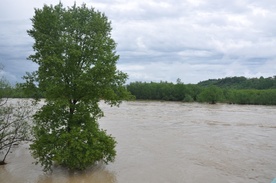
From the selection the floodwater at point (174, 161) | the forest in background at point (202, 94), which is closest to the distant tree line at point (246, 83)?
the forest in background at point (202, 94)

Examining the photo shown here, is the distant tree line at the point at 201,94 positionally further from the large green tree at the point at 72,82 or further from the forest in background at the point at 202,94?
the large green tree at the point at 72,82

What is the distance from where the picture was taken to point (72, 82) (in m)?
15.6

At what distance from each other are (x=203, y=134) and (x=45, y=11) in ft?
75.0

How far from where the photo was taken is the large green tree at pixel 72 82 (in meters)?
15.2

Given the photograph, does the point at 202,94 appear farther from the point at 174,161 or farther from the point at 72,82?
the point at 72,82

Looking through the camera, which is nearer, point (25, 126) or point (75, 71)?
point (75, 71)

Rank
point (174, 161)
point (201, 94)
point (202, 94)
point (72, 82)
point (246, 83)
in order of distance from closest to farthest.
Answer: point (72, 82)
point (174, 161)
point (202, 94)
point (201, 94)
point (246, 83)

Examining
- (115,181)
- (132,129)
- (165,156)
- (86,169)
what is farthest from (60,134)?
(132,129)

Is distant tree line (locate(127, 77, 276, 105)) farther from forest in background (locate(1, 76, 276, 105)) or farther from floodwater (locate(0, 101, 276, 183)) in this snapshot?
floodwater (locate(0, 101, 276, 183))

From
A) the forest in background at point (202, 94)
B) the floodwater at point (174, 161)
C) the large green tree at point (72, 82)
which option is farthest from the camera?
the forest in background at point (202, 94)

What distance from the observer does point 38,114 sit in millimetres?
15914

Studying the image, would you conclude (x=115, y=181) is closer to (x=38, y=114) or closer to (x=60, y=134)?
(x=60, y=134)

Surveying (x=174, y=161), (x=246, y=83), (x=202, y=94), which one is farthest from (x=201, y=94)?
(x=174, y=161)

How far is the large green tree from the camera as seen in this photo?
15.2m
